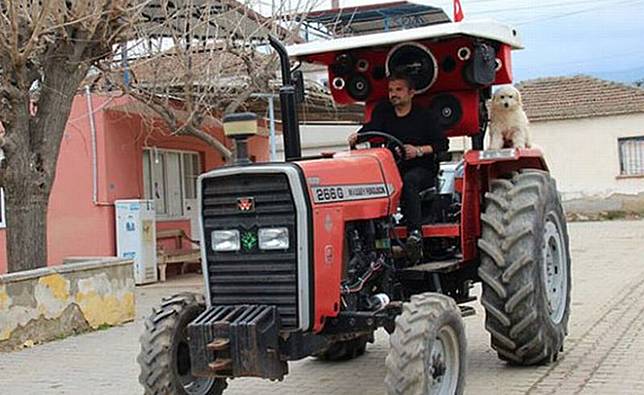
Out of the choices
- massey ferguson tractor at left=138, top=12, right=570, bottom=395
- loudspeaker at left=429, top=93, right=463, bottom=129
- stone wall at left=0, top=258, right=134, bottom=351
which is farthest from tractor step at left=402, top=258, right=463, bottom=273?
stone wall at left=0, top=258, right=134, bottom=351

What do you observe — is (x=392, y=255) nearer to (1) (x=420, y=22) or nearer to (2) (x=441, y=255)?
(2) (x=441, y=255)

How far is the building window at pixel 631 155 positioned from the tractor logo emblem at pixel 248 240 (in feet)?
→ 90.0

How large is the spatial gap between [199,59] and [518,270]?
8818 mm

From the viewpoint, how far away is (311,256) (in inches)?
220

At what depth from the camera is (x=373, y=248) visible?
254 inches

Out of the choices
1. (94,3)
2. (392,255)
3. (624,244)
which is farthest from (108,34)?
(624,244)

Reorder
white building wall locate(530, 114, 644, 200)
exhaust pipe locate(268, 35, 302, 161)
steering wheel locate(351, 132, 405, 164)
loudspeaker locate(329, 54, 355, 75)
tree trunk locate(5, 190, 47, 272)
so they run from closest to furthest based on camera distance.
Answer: exhaust pipe locate(268, 35, 302, 161), steering wheel locate(351, 132, 405, 164), loudspeaker locate(329, 54, 355, 75), tree trunk locate(5, 190, 47, 272), white building wall locate(530, 114, 644, 200)

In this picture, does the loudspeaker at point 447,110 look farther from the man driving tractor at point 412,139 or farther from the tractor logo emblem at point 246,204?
the tractor logo emblem at point 246,204

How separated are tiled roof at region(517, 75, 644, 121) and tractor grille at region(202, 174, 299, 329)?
2746 cm

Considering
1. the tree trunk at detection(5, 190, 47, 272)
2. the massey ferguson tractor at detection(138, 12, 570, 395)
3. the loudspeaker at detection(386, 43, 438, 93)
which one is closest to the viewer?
the massey ferguson tractor at detection(138, 12, 570, 395)

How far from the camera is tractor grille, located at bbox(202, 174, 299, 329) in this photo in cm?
556

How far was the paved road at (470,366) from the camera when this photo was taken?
7.06 m

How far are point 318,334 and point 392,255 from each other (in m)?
1.12

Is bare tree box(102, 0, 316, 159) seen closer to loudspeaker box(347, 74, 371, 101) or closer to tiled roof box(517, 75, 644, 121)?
loudspeaker box(347, 74, 371, 101)
